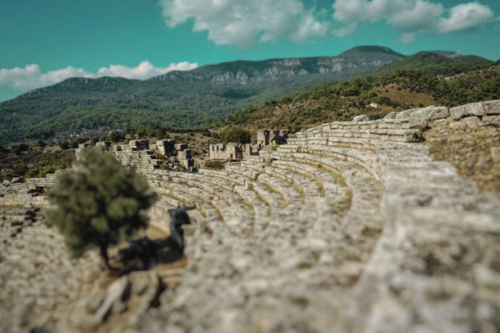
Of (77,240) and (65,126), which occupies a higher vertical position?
(65,126)

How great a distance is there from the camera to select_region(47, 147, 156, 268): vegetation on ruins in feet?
22.4

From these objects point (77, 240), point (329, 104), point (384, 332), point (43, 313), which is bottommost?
point (43, 313)

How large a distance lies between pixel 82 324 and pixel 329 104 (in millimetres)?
77027

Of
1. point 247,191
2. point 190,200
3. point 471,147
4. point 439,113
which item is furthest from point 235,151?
point 471,147

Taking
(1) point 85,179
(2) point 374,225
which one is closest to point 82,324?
(1) point 85,179

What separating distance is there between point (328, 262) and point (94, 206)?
5741 millimetres

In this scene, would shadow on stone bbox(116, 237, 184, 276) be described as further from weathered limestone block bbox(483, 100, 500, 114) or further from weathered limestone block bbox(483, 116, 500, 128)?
weathered limestone block bbox(483, 100, 500, 114)

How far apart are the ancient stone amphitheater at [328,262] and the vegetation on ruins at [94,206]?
4.69ft

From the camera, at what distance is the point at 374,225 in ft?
17.7

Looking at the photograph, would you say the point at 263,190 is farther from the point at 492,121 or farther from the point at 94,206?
the point at 492,121

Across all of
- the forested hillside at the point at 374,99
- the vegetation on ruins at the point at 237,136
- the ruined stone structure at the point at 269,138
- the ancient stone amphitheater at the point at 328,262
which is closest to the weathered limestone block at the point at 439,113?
the ancient stone amphitheater at the point at 328,262

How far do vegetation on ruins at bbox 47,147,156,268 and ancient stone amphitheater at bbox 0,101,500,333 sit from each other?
143 cm

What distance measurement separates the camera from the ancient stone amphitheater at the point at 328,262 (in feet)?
9.73

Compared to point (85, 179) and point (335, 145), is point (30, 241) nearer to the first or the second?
point (85, 179)
